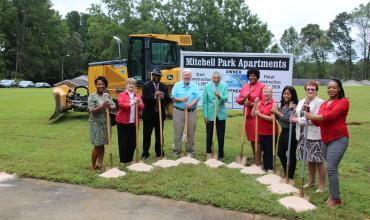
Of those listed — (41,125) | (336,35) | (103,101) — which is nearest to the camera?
(103,101)

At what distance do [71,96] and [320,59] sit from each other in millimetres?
91567

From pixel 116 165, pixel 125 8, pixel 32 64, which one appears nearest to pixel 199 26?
pixel 125 8

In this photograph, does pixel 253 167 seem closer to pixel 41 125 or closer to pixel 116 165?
pixel 116 165

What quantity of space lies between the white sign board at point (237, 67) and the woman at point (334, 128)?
162 inches

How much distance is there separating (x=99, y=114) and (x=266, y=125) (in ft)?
9.31

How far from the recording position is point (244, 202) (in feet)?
19.2

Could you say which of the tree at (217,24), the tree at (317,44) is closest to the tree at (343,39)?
the tree at (317,44)

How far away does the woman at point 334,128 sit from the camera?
5.58 metres

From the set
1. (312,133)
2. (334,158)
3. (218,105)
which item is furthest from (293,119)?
(218,105)

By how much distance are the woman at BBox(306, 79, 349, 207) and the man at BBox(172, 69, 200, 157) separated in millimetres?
3242

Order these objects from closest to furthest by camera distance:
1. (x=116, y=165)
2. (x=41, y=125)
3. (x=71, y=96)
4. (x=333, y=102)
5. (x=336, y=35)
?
(x=333, y=102) < (x=116, y=165) < (x=41, y=125) < (x=71, y=96) < (x=336, y=35)

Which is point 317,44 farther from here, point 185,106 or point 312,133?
point 312,133

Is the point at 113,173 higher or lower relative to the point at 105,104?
lower

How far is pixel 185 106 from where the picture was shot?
8.69 metres
